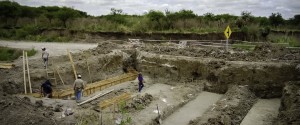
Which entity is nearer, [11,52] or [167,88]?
[167,88]

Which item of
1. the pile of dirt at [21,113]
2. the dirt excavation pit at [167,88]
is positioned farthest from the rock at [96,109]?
the pile of dirt at [21,113]

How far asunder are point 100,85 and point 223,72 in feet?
22.0

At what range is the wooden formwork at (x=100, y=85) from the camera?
16.0 metres

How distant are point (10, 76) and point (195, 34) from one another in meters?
19.7

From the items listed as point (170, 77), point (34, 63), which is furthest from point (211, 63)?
point (34, 63)

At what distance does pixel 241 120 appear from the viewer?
1293 centimetres

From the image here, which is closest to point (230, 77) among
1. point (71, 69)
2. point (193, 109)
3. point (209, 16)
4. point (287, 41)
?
point (193, 109)

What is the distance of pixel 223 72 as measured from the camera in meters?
17.5

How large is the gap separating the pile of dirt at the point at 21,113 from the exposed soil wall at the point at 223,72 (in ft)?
28.8

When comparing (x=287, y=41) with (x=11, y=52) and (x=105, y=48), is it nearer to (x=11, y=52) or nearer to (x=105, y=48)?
(x=105, y=48)

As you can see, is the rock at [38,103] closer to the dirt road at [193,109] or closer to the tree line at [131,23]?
the dirt road at [193,109]

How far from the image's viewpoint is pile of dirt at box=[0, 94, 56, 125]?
1038 centimetres

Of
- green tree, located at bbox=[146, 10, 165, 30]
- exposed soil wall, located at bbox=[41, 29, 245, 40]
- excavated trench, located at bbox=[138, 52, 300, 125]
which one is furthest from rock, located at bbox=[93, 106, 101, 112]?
green tree, located at bbox=[146, 10, 165, 30]

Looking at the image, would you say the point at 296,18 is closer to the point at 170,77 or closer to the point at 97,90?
the point at 170,77
